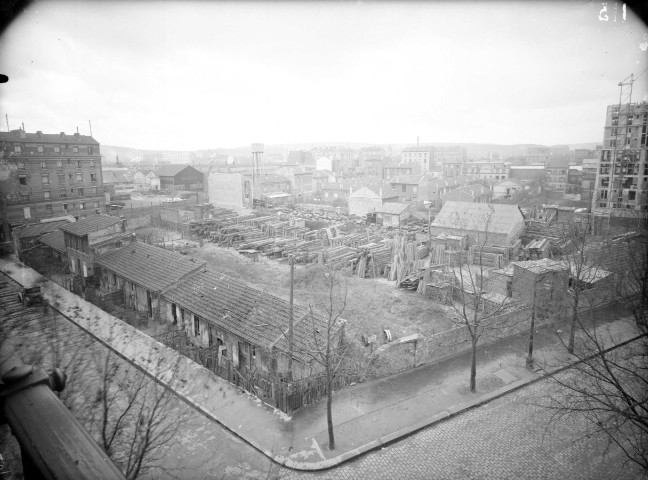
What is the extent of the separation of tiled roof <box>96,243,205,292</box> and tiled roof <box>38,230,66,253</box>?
6208mm

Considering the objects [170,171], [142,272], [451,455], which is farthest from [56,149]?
[451,455]

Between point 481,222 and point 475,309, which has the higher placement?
point 481,222

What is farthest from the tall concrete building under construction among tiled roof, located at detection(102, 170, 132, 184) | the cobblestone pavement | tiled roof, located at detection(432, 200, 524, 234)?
tiled roof, located at detection(102, 170, 132, 184)

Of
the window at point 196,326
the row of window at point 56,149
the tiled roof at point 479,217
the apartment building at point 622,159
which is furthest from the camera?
the apartment building at point 622,159

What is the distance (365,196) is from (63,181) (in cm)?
3074

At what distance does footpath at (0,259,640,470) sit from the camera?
9.53 m

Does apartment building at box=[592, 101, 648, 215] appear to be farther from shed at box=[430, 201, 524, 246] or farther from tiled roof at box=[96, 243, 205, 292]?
tiled roof at box=[96, 243, 205, 292]

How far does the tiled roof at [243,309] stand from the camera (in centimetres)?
1266

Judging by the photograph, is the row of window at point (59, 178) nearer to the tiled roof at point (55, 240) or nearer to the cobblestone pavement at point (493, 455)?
the tiled roof at point (55, 240)

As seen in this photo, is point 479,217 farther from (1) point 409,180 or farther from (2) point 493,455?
(2) point 493,455

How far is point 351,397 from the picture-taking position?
11477 millimetres

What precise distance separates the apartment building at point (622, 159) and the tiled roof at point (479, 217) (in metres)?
16.3

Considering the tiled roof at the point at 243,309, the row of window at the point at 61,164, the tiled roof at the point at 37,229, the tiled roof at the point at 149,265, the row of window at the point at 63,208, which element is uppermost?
the row of window at the point at 61,164

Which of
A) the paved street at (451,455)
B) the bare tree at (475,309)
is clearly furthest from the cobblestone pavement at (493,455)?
the bare tree at (475,309)
